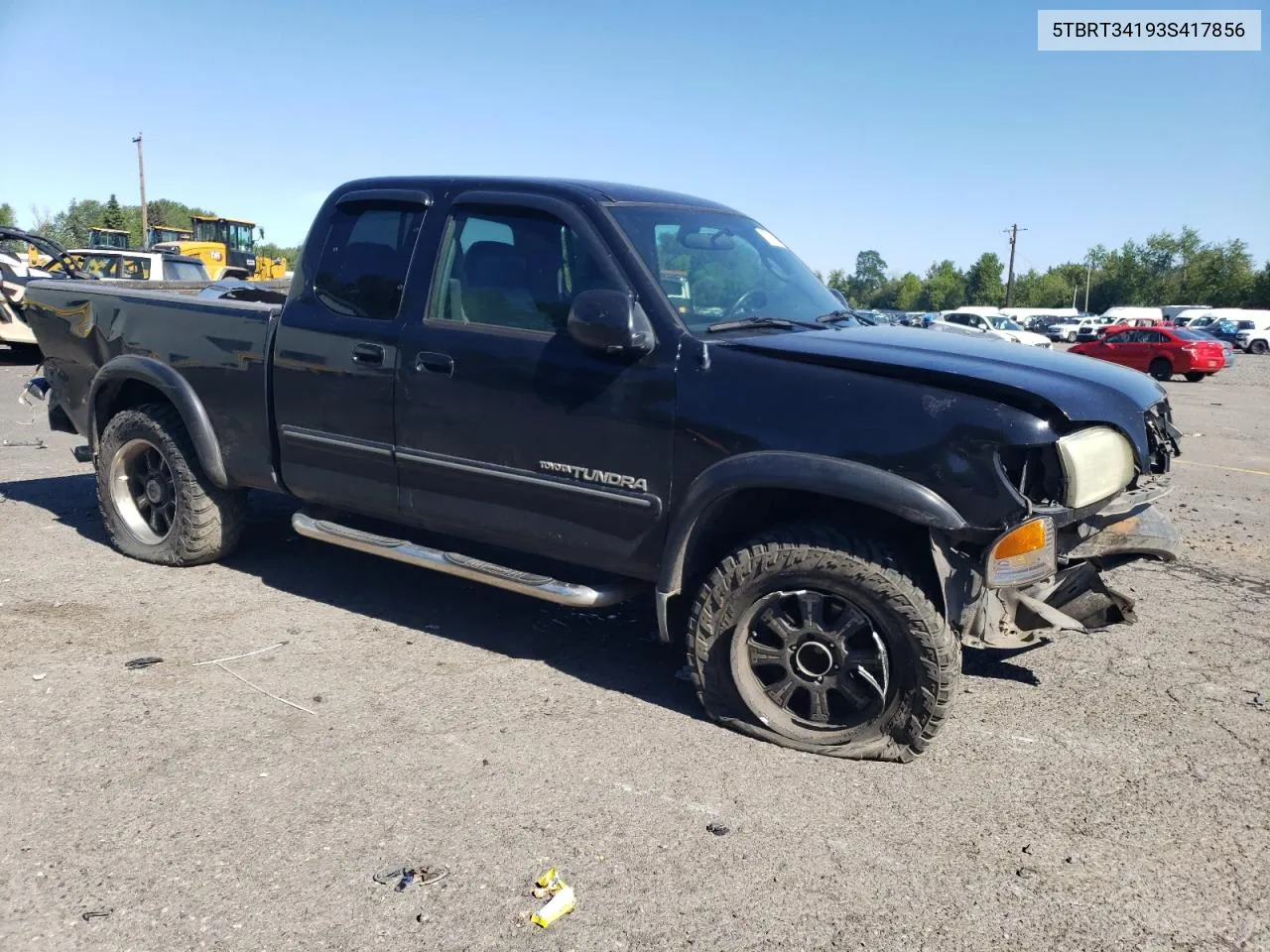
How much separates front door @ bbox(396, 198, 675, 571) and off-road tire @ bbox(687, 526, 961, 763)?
1.32ft

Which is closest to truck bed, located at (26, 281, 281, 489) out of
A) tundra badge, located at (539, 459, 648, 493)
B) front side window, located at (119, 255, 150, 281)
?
tundra badge, located at (539, 459, 648, 493)

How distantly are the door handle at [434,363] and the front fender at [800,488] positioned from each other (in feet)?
3.94

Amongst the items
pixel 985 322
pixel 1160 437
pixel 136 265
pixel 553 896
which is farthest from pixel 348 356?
pixel 985 322

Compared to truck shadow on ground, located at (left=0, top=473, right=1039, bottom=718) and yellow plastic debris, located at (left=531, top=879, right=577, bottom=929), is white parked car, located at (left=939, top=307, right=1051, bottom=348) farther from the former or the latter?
yellow plastic debris, located at (left=531, top=879, right=577, bottom=929)

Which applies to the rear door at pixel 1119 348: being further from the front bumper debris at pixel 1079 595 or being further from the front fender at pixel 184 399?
the front fender at pixel 184 399

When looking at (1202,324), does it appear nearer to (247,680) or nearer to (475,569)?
(475,569)

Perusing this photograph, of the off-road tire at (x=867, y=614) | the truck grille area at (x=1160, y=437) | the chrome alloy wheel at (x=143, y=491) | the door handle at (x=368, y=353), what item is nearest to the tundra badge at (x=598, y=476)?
the off-road tire at (x=867, y=614)

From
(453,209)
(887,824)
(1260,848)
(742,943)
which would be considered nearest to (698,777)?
(887,824)

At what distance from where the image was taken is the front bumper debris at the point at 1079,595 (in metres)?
3.59

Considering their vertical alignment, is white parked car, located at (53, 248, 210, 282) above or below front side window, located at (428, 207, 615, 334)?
above

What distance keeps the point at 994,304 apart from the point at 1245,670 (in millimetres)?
107712

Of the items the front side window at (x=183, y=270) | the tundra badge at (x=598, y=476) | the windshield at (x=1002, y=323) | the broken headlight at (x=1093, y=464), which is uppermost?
the front side window at (x=183, y=270)

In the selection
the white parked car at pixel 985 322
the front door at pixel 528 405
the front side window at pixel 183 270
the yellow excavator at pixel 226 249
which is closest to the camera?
the front door at pixel 528 405

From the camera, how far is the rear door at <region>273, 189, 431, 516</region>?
4.54 m
